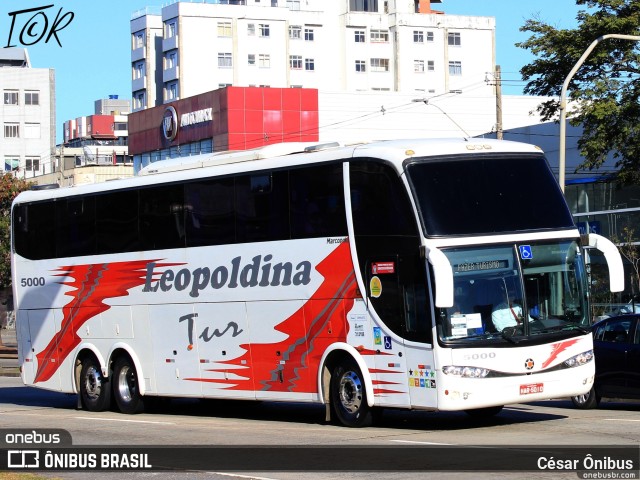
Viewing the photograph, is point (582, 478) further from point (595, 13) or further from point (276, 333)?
point (595, 13)

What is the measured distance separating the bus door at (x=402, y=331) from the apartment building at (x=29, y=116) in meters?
98.8

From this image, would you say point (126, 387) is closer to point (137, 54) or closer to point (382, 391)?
point (382, 391)

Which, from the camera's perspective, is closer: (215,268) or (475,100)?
(215,268)

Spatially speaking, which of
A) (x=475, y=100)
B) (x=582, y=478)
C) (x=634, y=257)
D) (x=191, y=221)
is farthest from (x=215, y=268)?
(x=475, y=100)

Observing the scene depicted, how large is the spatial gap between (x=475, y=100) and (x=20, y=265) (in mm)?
71752

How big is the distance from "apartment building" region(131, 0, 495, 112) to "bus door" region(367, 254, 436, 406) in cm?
9625

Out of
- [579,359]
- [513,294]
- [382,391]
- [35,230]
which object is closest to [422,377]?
[382,391]

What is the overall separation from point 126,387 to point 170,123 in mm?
63634

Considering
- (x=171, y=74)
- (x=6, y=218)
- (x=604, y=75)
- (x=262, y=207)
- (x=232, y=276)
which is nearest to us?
(x=262, y=207)

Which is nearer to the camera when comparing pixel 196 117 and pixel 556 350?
pixel 556 350

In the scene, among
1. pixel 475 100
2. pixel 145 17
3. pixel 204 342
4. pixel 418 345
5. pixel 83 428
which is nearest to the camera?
pixel 418 345

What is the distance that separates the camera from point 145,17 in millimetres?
118312

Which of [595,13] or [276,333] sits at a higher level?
[595,13]

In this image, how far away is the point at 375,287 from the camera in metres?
16.5
